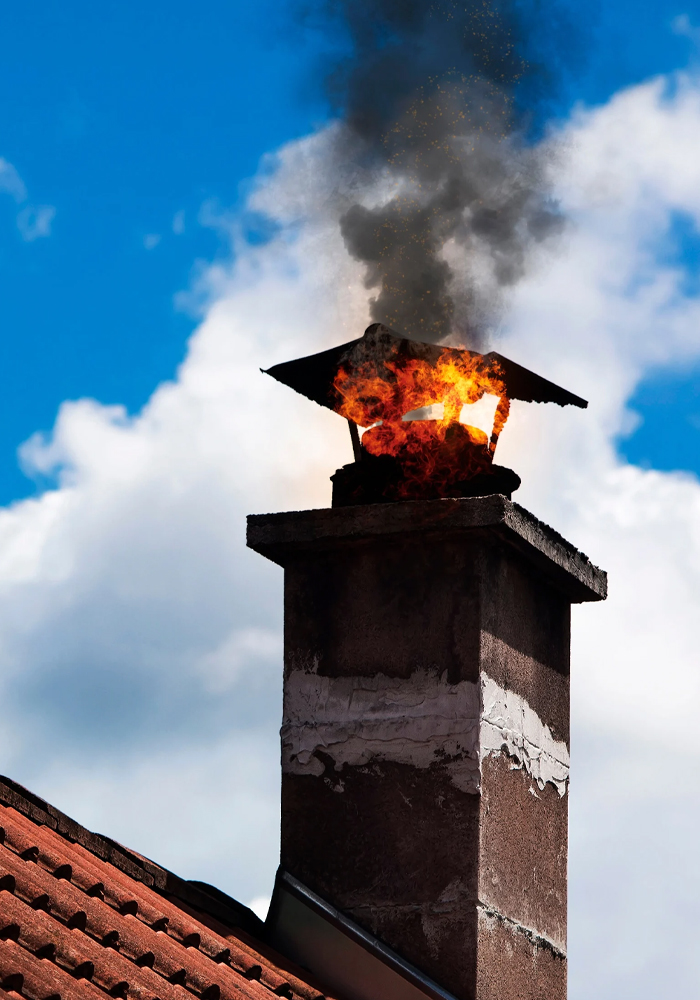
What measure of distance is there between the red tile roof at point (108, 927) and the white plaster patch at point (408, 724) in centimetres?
69

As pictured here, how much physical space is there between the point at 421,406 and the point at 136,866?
2145mm

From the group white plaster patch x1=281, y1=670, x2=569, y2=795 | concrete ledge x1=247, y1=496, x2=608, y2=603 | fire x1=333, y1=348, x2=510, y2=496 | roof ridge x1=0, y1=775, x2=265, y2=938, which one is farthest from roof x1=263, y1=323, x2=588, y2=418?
roof ridge x1=0, y1=775, x2=265, y2=938

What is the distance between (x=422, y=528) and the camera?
18.6 ft

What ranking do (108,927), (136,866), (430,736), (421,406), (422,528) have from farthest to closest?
(421,406), (422,528), (430,736), (136,866), (108,927)

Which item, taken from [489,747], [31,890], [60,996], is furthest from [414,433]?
[60,996]

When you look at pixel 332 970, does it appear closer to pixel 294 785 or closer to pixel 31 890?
pixel 294 785

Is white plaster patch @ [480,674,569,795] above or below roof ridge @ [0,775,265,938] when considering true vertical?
above

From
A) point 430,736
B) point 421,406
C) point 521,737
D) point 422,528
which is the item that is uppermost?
point 421,406

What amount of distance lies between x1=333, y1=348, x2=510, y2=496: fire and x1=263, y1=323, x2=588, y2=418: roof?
0.03 feet

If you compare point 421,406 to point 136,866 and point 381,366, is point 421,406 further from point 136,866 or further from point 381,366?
point 136,866

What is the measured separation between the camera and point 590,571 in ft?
20.5

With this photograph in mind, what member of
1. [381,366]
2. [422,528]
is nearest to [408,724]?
[422,528]

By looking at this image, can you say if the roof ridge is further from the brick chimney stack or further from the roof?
the roof

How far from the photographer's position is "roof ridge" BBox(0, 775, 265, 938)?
5062mm
